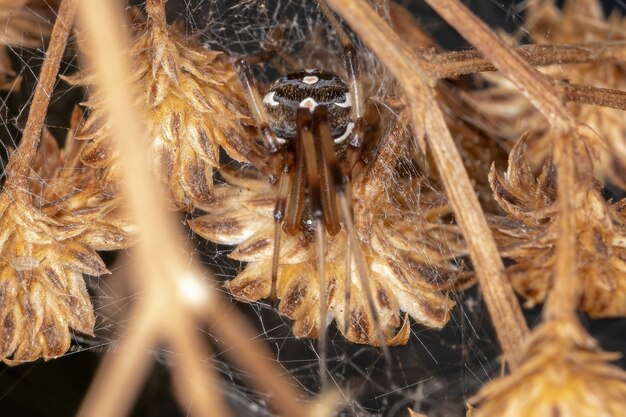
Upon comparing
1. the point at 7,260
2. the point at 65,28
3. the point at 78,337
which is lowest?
the point at 78,337

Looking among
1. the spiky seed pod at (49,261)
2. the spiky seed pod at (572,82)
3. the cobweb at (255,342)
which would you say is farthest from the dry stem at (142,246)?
the spiky seed pod at (572,82)

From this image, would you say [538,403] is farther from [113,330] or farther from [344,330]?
[113,330]

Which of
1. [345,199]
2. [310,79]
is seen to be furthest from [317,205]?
[310,79]

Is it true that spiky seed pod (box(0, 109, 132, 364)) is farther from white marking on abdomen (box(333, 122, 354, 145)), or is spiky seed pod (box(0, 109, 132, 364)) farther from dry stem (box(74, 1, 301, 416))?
white marking on abdomen (box(333, 122, 354, 145))

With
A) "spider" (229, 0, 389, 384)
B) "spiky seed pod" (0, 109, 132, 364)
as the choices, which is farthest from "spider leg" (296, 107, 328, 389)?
"spiky seed pod" (0, 109, 132, 364)

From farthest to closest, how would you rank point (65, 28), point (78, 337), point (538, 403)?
point (78, 337) < point (65, 28) < point (538, 403)

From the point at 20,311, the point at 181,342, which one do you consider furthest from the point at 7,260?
the point at 181,342

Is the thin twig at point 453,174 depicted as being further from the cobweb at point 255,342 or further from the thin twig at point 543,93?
the cobweb at point 255,342
